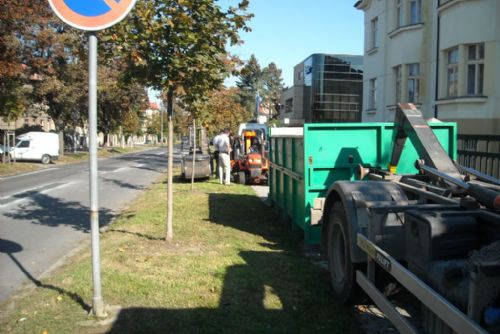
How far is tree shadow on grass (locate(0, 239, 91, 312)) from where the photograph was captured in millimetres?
4984

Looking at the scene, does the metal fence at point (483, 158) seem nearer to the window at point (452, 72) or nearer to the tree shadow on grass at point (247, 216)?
the tree shadow on grass at point (247, 216)

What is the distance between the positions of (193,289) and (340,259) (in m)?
1.59

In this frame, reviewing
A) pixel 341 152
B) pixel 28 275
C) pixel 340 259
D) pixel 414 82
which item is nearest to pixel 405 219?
pixel 340 259

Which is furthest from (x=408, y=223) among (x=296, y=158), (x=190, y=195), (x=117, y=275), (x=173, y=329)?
(x=190, y=195)

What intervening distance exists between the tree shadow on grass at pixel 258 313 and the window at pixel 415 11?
15625 millimetres

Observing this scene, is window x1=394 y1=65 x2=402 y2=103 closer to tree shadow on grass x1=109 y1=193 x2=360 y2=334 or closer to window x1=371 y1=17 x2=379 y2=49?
window x1=371 y1=17 x2=379 y2=49

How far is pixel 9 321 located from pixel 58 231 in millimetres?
4844

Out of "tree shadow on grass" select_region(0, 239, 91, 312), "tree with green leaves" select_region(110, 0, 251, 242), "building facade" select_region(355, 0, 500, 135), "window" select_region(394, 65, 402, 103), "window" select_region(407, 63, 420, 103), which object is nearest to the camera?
"tree shadow on grass" select_region(0, 239, 91, 312)

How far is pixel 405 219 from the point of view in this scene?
350 centimetres

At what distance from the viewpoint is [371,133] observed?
22.9 feet

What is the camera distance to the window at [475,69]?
49.7ft

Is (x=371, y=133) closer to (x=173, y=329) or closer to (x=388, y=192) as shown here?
(x=388, y=192)

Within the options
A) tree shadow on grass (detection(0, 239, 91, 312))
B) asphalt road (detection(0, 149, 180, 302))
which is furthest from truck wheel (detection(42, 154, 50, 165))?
tree shadow on grass (detection(0, 239, 91, 312))

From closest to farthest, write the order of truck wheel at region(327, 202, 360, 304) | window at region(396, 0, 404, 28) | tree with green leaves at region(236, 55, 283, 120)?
truck wheel at region(327, 202, 360, 304) < window at region(396, 0, 404, 28) < tree with green leaves at region(236, 55, 283, 120)
